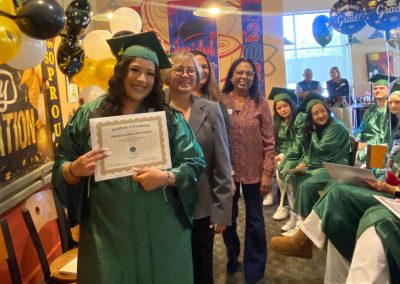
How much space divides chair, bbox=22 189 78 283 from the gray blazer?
29.1 inches

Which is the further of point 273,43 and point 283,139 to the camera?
point 273,43

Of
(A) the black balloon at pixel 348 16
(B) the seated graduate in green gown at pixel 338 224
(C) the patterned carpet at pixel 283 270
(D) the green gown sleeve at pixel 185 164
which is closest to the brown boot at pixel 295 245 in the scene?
(B) the seated graduate in green gown at pixel 338 224

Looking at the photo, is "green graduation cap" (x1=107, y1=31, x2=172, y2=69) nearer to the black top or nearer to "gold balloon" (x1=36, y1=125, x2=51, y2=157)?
"gold balloon" (x1=36, y1=125, x2=51, y2=157)

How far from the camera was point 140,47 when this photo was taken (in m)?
1.42

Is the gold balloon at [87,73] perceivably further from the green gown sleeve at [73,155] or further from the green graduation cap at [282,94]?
the green graduation cap at [282,94]

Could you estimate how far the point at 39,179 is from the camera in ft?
9.18

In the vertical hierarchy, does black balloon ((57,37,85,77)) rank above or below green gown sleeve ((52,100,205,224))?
above

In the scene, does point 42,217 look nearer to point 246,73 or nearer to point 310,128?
point 246,73

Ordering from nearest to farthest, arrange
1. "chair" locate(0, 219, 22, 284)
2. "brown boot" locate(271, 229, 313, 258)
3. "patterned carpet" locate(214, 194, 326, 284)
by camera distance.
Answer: "chair" locate(0, 219, 22, 284)
"brown boot" locate(271, 229, 313, 258)
"patterned carpet" locate(214, 194, 326, 284)

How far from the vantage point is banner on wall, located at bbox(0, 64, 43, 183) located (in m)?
2.30

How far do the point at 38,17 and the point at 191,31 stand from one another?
14.2 ft

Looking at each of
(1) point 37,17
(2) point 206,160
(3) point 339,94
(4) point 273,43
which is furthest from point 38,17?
(3) point 339,94

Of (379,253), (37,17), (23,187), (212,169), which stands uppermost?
(37,17)

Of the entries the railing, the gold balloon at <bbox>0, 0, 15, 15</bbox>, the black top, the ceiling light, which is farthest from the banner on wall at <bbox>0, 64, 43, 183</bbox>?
the black top
